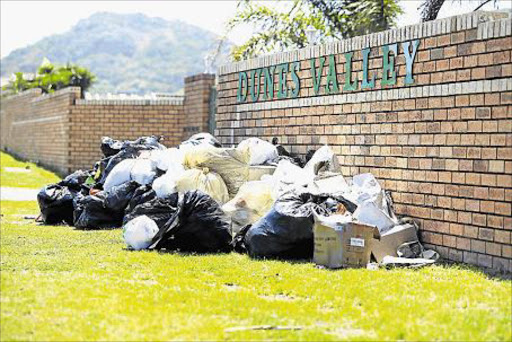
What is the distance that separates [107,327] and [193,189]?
4306 mm

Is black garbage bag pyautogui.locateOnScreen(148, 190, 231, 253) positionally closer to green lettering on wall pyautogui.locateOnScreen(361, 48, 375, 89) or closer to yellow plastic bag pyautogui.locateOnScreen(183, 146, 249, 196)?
yellow plastic bag pyautogui.locateOnScreen(183, 146, 249, 196)

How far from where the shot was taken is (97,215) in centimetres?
1045

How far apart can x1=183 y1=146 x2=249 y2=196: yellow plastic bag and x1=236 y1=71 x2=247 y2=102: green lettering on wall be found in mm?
2003

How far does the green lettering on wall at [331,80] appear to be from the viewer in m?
9.16

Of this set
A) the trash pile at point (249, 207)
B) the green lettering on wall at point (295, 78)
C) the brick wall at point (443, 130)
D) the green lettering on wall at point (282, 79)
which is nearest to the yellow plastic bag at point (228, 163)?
the trash pile at point (249, 207)

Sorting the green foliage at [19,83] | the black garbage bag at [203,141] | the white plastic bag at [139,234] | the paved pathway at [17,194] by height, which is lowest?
the paved pathway at [17,194]

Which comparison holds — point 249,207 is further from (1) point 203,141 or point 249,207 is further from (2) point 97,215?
(2) point 97,215

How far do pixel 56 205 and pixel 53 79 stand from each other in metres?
19.5

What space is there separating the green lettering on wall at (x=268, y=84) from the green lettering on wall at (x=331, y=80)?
1.39 metres

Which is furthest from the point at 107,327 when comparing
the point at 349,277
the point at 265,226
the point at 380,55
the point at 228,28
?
the point at 228,28

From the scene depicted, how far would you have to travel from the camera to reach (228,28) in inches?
778

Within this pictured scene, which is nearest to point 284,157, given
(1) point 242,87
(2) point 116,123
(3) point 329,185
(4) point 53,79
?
(3) point 329,185

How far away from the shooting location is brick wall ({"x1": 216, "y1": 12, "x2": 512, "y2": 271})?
678 centimetres

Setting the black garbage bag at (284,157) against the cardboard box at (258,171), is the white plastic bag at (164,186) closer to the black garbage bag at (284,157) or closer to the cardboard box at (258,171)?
the cardboard box at (258,171)
